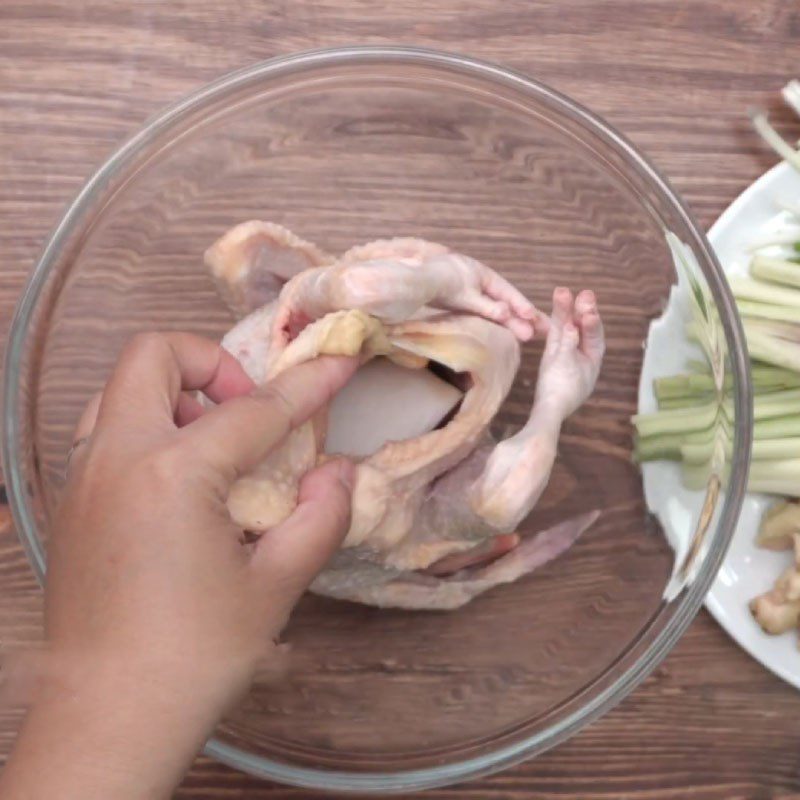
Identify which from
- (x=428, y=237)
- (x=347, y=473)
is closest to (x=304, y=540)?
(x=347, y=473)

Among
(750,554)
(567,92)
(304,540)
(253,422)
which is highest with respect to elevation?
(567,92)

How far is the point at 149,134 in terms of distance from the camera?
124 centimetres

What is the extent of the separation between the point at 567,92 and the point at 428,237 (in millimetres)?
317

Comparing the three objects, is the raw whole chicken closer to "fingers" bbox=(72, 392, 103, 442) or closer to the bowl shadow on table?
the bowl shadow on table

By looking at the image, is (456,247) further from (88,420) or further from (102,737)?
(102,737)

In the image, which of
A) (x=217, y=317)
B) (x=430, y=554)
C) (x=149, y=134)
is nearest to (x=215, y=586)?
(x=430, y=554)

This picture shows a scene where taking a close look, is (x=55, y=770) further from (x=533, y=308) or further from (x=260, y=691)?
(x=533, y=308)

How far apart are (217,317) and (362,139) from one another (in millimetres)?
328

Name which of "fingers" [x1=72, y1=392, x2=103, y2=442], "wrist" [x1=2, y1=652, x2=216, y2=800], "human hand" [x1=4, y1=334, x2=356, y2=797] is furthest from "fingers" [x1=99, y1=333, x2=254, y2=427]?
"wrist" [x1=2, y1=652, x2=216, y2=800]

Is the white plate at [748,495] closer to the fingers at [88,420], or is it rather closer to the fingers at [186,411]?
the fingers at [186,411]

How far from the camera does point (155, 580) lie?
908mm

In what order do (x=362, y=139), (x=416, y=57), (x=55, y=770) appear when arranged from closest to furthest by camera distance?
(x=55, y=770) → (x=416, y=57) → (x=362, y=139)

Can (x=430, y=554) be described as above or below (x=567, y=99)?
below

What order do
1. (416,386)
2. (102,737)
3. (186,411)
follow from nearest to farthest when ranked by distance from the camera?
(102,737), (186,411), (416,386)
